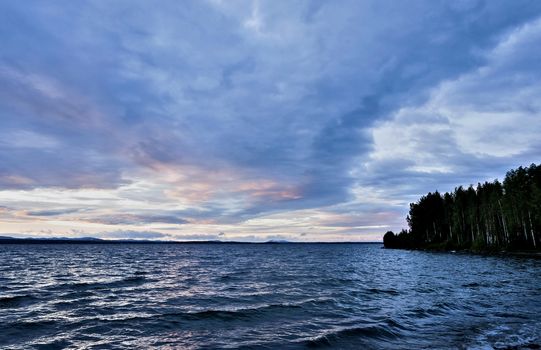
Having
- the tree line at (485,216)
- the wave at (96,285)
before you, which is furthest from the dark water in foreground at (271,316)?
the tree line at (485,216)

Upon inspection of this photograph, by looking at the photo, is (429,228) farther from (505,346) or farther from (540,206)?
(505,346)

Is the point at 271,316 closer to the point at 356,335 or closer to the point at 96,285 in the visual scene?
the point at 356,335

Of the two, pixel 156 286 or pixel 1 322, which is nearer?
pixel 1 322

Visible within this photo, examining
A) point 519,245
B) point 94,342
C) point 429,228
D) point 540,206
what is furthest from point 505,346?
point 429,228

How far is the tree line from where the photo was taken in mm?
84250

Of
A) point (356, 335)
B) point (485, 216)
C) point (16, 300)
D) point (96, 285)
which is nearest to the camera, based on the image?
point (356, 335)

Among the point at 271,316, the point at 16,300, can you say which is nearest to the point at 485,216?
the point at 271,316

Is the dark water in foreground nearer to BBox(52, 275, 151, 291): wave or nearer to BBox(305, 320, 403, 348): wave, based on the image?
BBox(305, 320, 403, 348): wave

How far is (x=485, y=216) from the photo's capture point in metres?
98.8

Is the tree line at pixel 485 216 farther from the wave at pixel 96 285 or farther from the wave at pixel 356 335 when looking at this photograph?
the wave at pixel 96 285

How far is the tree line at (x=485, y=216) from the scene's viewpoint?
8425 cm

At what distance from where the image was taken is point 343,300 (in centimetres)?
2725

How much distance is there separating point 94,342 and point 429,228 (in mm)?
149196

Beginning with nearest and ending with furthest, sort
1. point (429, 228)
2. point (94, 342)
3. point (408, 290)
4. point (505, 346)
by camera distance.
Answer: point (505, 346) → point (94, 342) → point (408, 290) → point (429, 228)
